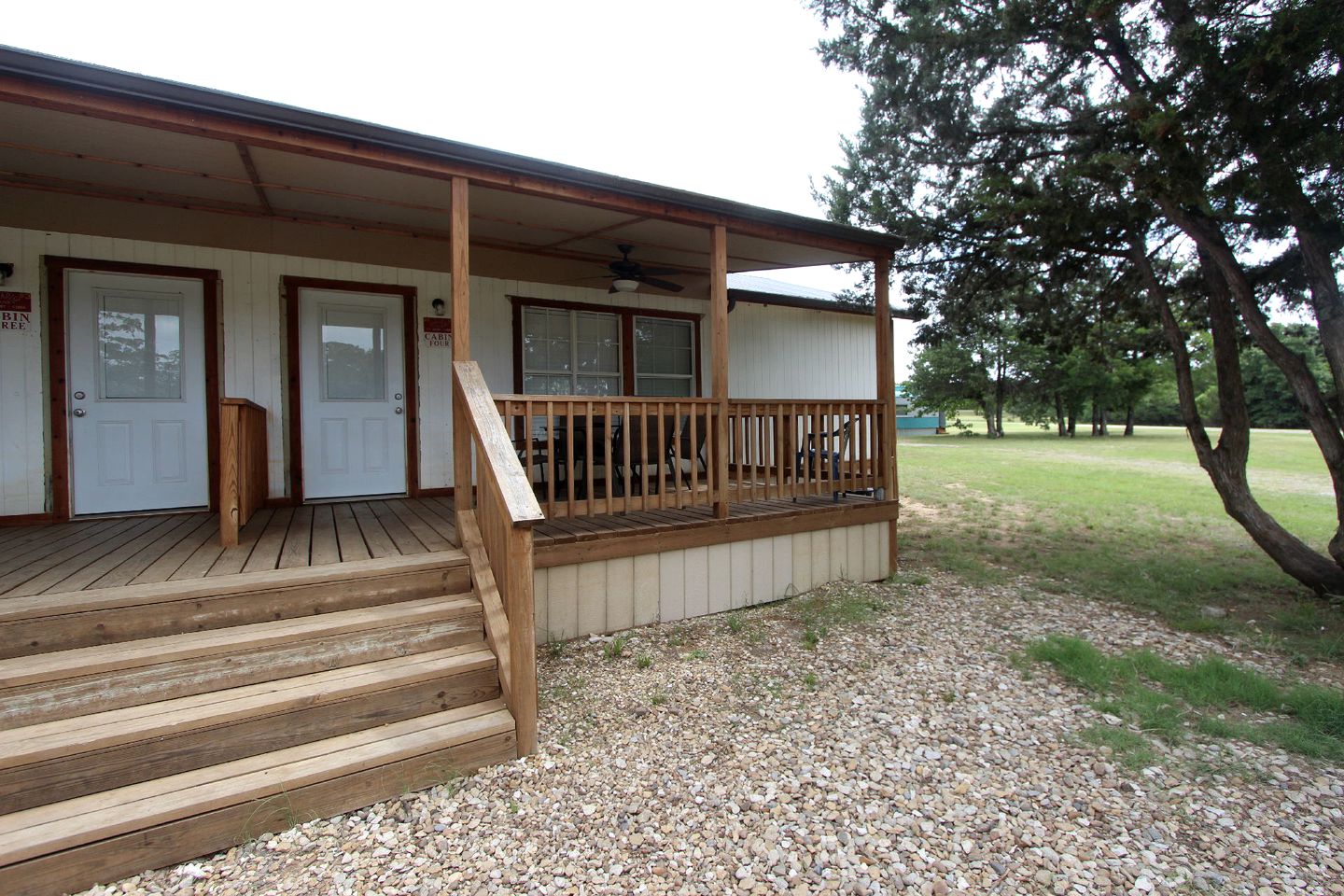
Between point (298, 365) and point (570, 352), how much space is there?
92.5 inches

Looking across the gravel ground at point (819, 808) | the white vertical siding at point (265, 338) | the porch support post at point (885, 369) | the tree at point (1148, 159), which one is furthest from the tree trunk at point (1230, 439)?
the white vertical siding at point (265, 338)

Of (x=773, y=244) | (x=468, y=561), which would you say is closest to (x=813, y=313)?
(x=773, y=244)

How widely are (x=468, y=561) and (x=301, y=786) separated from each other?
1289 mm

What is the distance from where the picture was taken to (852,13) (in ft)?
21.1

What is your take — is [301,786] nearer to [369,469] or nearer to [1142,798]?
[1142,798]

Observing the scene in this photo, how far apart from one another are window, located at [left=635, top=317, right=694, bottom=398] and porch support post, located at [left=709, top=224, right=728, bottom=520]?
2.49 metres

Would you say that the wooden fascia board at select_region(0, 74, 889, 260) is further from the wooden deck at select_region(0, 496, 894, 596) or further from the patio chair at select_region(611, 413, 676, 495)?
the wooden deck at select_region(0, 496, 894, 596)

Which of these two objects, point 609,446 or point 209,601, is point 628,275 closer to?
point 609,446

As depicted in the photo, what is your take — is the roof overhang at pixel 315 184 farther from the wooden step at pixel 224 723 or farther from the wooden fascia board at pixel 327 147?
the wooden step at pixel 224 723

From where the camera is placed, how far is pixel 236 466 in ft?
12.1

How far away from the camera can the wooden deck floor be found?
10.4 ft

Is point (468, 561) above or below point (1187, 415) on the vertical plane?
below

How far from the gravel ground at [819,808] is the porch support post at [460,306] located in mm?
1206

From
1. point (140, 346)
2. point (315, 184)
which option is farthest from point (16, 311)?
point (315, 184)
